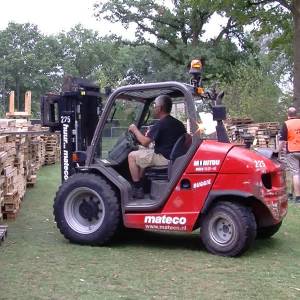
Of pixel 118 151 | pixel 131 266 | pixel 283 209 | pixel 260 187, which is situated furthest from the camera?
pixel 118 151

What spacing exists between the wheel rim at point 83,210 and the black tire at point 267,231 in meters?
2.39

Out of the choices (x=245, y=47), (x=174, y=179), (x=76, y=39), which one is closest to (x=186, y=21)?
(x=245, y=47)

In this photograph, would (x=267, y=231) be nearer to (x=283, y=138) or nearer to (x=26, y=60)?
(x=283, y=138)

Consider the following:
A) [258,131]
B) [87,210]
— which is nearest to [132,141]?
[87,210]

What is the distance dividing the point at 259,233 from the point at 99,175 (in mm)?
2579

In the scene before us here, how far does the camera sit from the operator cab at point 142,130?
25.6ft

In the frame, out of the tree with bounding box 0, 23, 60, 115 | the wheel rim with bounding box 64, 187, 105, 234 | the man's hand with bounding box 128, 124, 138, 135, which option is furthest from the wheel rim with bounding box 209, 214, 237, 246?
the tree with bounding box 0, 23, 60, 115

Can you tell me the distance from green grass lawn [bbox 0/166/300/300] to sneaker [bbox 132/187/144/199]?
715 millimetres

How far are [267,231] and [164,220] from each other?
1803 mm

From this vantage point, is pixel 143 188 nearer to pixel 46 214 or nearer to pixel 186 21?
pixel 46 214

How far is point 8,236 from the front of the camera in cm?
871

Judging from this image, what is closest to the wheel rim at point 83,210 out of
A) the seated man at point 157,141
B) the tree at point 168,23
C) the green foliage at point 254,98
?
the seated man at point 157,141

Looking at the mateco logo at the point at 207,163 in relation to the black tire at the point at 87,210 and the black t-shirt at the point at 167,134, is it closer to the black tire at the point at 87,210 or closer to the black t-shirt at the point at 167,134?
the black t-shirt at the point at 167,134

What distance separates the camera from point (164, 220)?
7.77 m
